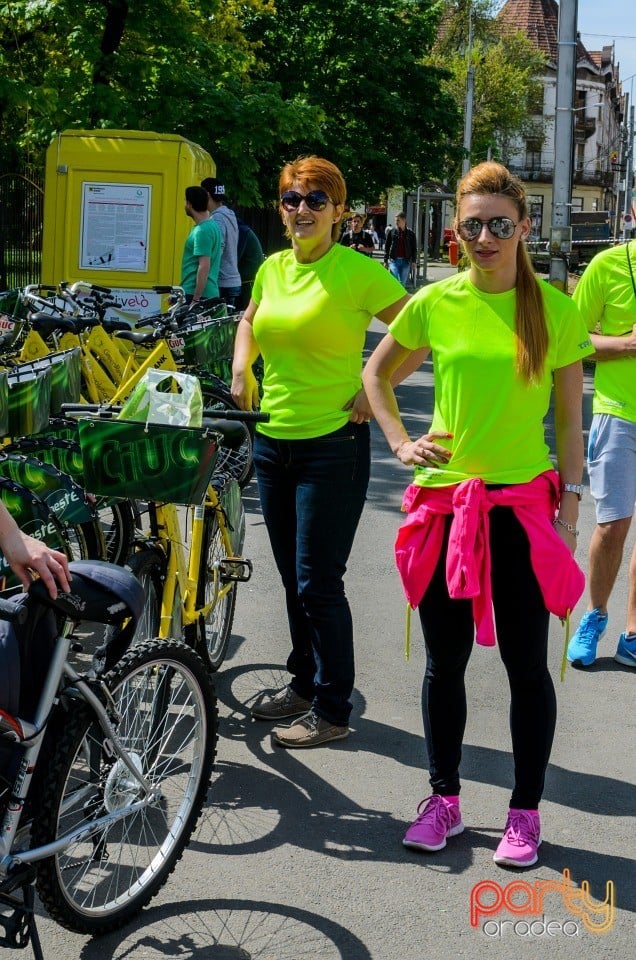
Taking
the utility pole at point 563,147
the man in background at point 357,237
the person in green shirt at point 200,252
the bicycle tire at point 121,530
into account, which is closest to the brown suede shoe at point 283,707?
the bicycle tire at point 121,530

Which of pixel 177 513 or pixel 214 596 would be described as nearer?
pixel 177 513

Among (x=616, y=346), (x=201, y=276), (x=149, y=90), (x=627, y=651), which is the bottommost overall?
(x=627, y=651)

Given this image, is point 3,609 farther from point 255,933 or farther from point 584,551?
point 584,551

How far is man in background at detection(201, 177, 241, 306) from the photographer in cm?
1145

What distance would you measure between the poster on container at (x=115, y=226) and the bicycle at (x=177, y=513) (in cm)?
755

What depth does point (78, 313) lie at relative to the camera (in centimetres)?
845

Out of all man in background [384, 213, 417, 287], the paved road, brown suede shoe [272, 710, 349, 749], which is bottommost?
the paved road

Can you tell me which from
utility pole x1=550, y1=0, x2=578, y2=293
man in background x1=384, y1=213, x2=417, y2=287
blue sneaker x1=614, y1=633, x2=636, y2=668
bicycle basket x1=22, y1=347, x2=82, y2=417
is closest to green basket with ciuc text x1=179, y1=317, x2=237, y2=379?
bicycle basket x1=22, y1=347, x2=82, y2=417

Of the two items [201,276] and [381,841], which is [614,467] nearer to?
[381,841]

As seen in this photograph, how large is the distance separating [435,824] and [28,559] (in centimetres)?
167

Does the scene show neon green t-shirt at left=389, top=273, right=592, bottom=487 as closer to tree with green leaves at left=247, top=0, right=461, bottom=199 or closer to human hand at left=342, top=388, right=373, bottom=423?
human hand at left=342, top=388, right=373, bottom=423

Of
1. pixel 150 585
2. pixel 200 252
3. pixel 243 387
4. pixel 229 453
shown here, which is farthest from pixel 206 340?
pixel 150 585

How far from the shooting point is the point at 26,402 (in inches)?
191

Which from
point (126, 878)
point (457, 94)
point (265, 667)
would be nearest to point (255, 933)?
point (126, 878)
